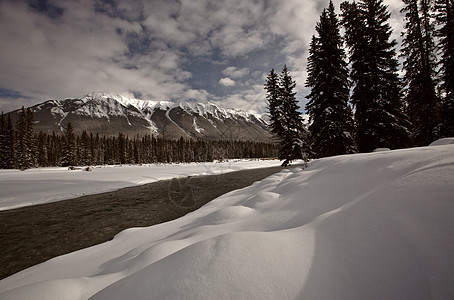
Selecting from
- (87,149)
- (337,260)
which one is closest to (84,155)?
(87,149)

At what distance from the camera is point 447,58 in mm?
11367

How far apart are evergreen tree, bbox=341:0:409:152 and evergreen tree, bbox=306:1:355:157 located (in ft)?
2.43

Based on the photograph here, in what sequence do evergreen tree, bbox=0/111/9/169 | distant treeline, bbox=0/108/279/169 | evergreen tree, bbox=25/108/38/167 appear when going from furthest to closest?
evergreen tree, bbox=25/108/38/167 → distant treeline, bbox=0/108/279/169 → evergreen tree, bbox=0/111/9/169

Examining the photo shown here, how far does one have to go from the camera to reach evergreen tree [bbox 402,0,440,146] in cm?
1213

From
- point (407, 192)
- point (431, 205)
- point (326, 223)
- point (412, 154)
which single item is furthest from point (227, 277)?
point (412, 154)

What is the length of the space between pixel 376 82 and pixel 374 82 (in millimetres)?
114

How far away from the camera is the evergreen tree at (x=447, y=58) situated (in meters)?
11.0

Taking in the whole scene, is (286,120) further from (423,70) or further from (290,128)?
(423,70)

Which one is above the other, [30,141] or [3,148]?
[30,141]

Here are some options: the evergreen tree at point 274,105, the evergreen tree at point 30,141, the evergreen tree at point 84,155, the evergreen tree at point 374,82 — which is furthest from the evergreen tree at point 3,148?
the evergreen tree at point 374,82

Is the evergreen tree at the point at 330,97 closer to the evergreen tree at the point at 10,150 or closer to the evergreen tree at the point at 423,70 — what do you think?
the evergreen tree at the point at 423,70

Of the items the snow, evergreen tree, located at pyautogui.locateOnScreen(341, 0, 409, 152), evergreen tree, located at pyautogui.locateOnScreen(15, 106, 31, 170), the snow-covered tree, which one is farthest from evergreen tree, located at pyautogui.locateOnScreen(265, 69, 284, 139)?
evergreen tree, located at pyautogui.locateOnScreen(15, 106, 31, 170)

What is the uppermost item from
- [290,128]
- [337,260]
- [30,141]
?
[30,141]

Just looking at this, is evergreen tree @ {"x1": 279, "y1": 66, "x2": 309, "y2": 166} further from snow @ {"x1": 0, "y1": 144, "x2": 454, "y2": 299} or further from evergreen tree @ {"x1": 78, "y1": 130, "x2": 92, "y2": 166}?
evergreen tree @ {"x1": 78, "y1": 130, "x2": 92, "y2": 166}
